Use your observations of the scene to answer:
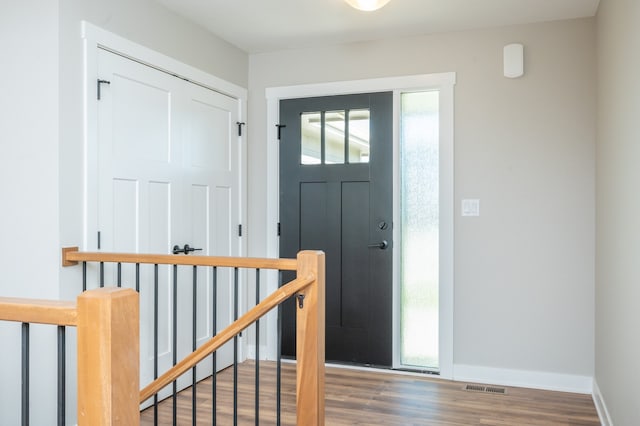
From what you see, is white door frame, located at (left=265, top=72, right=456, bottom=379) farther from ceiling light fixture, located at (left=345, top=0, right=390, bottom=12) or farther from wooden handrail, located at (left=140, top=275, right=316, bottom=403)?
wooden handrail, located at (left=140, top=275, right=316, bottom=403)

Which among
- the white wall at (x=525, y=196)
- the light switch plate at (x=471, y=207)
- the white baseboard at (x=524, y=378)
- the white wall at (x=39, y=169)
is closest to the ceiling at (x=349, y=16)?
the white wall at (x=525, y=196)

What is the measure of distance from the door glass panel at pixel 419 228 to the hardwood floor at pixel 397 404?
0.29m

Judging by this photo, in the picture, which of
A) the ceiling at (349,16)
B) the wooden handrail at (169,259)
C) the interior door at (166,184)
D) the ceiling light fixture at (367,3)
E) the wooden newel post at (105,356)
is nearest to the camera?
the wooden newel post at (105,356)

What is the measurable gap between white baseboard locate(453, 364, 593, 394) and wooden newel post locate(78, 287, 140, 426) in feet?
10.4

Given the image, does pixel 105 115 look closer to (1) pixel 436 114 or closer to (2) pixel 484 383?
(1) pixel 436 114

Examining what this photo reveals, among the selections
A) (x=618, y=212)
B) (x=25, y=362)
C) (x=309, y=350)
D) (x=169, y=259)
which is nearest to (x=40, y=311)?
(x=25, y=362)

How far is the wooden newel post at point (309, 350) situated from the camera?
2037mm

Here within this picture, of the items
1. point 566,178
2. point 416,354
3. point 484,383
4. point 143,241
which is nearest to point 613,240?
point 566,178

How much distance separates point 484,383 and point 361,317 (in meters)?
0.96

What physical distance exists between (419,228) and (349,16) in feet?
5.10

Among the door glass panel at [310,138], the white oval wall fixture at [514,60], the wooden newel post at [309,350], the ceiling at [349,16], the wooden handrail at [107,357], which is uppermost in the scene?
the ceiling at [349,16]

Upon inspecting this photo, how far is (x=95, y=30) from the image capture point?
114 inches

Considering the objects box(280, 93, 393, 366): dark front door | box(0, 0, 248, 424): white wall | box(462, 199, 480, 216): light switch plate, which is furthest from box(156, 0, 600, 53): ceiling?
box(462, 199, 480, 216): light switch plate

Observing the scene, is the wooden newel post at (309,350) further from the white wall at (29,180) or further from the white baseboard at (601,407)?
the white baseboard at (601,407)
